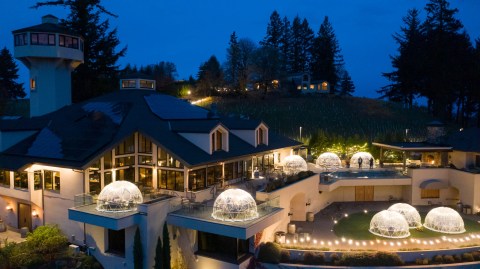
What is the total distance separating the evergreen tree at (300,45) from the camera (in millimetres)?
81625

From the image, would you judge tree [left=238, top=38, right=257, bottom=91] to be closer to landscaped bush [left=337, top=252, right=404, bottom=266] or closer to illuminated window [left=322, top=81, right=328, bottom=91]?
illuminated window [left=322, top=81, right=328, bottom=91]

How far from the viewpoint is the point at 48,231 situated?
66.2 feet

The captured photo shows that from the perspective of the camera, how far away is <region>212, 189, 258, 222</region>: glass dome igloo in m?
17.3

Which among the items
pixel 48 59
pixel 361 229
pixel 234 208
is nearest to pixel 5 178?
pixel 48 59

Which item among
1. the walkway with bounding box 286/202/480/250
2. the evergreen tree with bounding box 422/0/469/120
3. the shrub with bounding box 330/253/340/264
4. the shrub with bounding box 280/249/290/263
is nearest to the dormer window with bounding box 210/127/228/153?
the walkway with bounding box 286/202/480/250

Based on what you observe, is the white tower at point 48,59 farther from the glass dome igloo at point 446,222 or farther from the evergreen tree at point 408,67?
the evergreen tree at point 408,67

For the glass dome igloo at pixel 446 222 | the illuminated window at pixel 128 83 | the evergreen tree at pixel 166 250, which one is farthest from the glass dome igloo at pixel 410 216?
the illuminated window at pixel 128 83

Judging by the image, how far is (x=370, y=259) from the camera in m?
18.5

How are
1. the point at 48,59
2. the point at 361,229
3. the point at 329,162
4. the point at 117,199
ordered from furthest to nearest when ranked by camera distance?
the point at 329,162 < the point at 48,59 < the point at 361,229 < the point at 117,199

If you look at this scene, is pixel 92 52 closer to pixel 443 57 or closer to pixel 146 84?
pixel 146 84

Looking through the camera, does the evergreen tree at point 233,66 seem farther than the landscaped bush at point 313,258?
Yes

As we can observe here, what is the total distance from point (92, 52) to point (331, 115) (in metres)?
37.8

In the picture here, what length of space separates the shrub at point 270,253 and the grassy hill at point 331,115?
29.0 m

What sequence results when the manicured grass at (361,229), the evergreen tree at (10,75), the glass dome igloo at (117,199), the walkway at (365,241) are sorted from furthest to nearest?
the evergreen tree at (10,75) → the manicured grass at (361,229) → the walkway at (365,241) → the glass dome igloo at (117,199)
